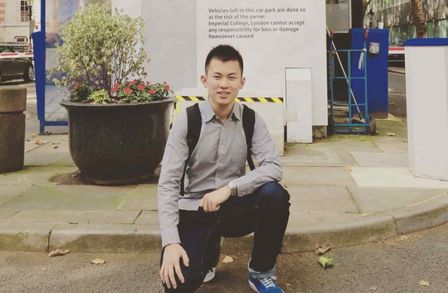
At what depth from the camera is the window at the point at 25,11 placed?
149 ft

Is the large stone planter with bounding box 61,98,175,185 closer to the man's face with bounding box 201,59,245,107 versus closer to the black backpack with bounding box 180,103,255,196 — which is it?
the black backpack with bounding box 180,103,255,196

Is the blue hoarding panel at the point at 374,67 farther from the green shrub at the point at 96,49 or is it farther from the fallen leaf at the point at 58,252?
the fallen leaf at the point at 58,252

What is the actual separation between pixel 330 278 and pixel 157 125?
113 inches

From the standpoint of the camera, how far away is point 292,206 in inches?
208

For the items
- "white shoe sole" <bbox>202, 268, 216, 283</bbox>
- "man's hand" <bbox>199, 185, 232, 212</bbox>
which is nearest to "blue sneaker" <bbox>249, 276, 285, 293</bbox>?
"white shoe sole" <bbox>202, 268, 216, 283</bbox>

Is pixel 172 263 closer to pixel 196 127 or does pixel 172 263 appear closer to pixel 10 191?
pixel 196 127

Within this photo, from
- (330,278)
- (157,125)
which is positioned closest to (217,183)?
(330,278)

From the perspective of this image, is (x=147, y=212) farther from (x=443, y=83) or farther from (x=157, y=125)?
(x=443, y=83)

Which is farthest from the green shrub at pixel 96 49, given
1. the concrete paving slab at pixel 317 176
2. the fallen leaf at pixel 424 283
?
the fallen leaf at pixel 424 283

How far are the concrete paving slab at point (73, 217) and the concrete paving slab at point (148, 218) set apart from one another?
5 cm

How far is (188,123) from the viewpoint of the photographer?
331 centimetres

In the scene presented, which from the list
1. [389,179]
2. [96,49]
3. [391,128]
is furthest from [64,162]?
[391,128]

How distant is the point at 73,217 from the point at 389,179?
3.45 metres

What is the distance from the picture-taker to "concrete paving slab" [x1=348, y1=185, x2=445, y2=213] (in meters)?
5.18
